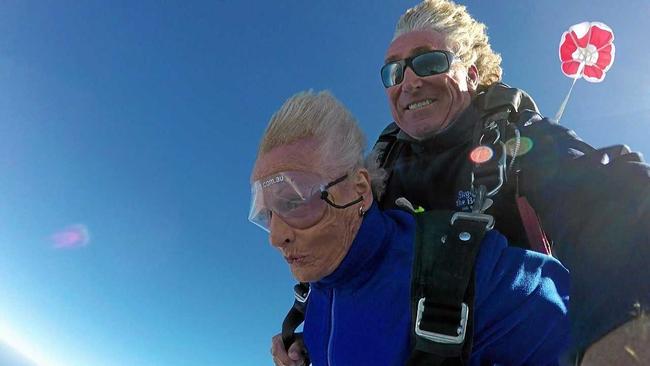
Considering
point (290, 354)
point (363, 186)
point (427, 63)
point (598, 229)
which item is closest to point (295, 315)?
point (290, 354)

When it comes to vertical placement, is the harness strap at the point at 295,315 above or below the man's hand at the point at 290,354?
above

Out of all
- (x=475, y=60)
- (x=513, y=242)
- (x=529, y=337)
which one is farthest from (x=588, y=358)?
(x=475, y=60)

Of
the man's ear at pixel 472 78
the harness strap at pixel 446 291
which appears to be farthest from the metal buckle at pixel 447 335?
the man's ear at pixel 472 78

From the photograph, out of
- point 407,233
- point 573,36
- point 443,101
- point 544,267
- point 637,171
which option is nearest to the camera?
point 637,171

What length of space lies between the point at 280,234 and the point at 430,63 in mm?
1400

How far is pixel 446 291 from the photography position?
4.49ft

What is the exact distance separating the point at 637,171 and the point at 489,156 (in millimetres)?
715

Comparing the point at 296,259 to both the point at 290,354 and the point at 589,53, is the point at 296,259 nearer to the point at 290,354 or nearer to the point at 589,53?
the point at 290,354

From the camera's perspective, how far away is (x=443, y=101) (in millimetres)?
2439

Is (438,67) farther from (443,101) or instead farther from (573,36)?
(573,36)

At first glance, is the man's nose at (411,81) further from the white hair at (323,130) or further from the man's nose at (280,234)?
the man's nose at (280,234)

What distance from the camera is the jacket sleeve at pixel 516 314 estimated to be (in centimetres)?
134

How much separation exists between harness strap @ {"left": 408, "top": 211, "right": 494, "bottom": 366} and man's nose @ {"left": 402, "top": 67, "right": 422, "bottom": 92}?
1.16 meters

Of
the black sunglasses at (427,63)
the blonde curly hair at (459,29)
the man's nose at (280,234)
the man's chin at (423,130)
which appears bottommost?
the man's nose at (280,234)
